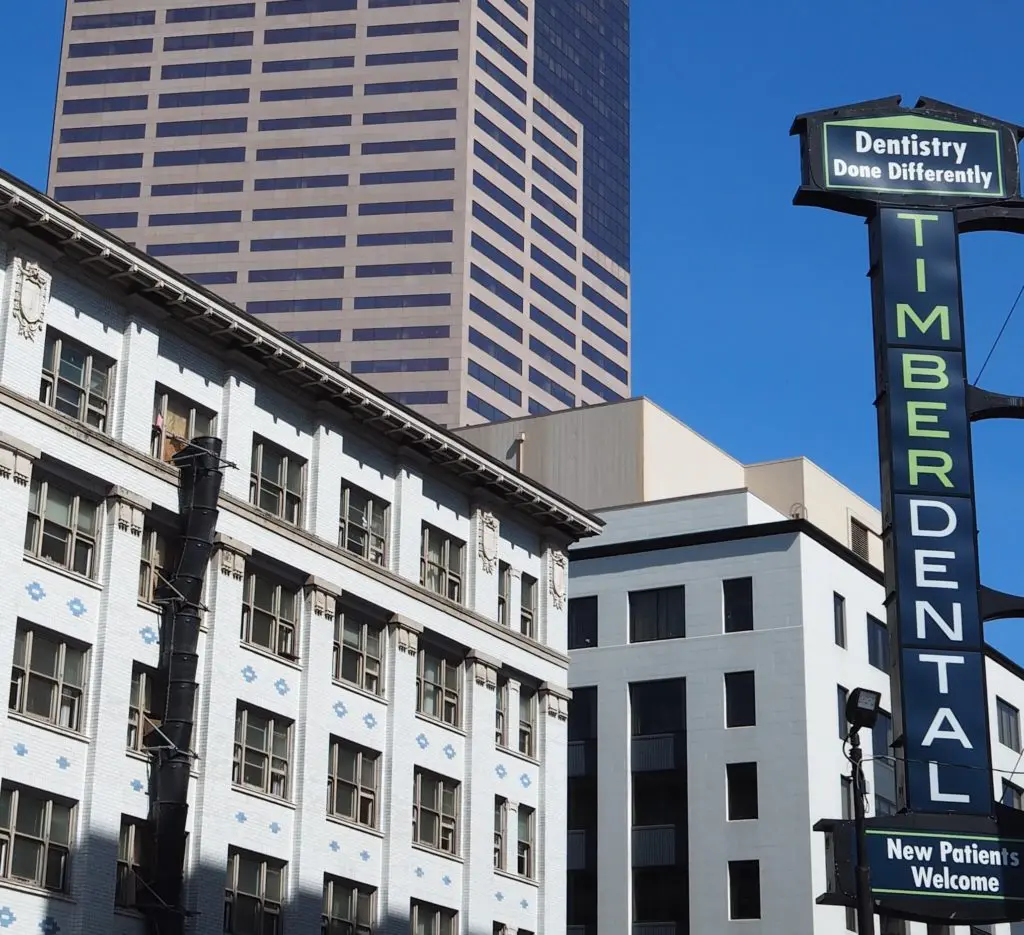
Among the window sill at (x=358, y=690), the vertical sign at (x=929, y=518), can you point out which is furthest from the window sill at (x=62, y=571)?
the vertical sign at (x=929, y=518)

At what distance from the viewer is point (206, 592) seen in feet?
157

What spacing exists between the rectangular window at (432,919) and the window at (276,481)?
1126 cm

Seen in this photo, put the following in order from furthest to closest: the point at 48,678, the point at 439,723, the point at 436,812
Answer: the point at 439,723, the point at 436,812, the point at 48,678

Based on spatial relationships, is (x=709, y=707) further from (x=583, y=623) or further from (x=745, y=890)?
(x=745, y=890)

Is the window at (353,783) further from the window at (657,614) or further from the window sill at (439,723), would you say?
the window at (657,614)

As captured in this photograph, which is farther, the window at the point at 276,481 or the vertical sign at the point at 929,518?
the window at the point at 276,481

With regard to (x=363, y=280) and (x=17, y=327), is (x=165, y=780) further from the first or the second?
(x=363, y=280)

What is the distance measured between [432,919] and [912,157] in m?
24.3

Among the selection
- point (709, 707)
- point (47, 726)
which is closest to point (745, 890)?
point (709, 707)

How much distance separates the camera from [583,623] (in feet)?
250

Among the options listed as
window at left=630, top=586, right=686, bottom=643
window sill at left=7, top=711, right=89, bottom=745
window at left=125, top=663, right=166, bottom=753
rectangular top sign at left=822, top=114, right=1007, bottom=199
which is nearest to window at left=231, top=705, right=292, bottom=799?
window at left=125, top=663, right=166, bottom=753

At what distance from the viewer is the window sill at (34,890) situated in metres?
40.9

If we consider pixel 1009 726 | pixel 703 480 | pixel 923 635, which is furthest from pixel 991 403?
pixel 1009 726

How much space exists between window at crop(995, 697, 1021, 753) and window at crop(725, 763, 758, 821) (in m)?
21.9
